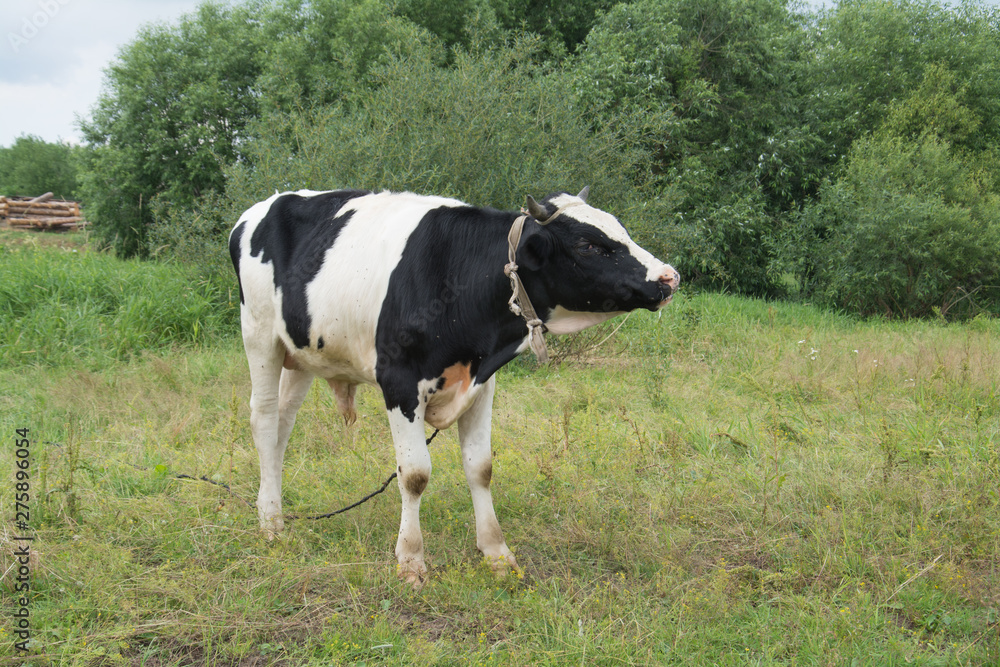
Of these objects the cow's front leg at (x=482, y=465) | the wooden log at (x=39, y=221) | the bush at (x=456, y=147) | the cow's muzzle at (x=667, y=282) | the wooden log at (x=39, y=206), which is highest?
the bush at (x=456, y=147)

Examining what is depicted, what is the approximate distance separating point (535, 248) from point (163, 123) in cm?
1483

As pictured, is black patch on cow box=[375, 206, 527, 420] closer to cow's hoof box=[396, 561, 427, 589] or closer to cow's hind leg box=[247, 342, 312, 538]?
cow's hoof box=[396, 561, 427, 589]

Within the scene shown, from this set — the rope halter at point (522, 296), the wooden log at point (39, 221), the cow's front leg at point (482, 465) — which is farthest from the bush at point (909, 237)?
the wooden log at point (39, 221)

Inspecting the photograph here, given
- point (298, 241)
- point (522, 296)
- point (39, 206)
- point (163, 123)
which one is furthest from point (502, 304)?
point (39, 206)

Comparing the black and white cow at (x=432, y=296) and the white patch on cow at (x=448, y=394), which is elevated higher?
the black and white cow at (x=432, y=296)

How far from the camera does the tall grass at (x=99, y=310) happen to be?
7.76m

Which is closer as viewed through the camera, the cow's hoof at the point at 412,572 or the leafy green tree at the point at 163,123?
the cow's hoof at the point at 412,572

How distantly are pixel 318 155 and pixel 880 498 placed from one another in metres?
6.54

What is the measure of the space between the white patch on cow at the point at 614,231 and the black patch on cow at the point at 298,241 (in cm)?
128

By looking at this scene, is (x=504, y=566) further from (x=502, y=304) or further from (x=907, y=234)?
(x=907, y=234)

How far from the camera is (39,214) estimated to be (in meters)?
24.4

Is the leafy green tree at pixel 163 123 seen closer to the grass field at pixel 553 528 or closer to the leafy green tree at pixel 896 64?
the grass field at pixel 553 528

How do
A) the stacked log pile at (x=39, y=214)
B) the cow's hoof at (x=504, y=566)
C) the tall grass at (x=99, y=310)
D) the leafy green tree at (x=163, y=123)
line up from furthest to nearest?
the stacked log pile at (x=39, y=214), the leafy green tree at (x=163, y=123), the tall grass at (x=99, y=310), the cow's hoof at (x=504, y=566)

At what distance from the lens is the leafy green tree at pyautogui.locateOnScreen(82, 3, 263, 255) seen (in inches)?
619
